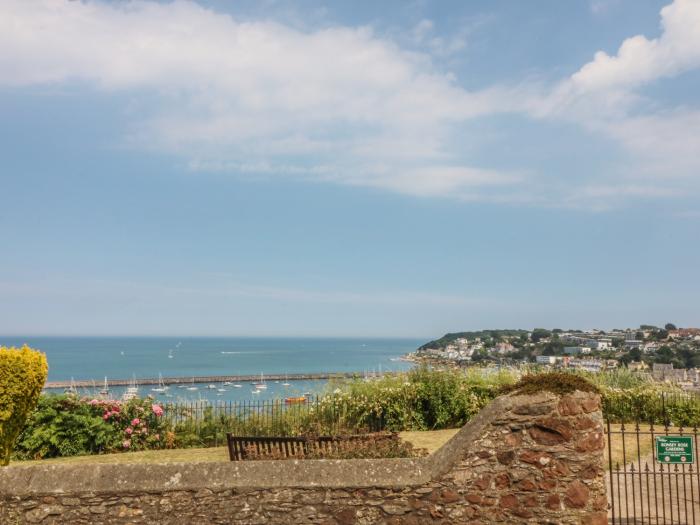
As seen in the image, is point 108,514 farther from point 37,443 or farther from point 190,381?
point 190,381

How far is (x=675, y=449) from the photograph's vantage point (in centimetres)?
767

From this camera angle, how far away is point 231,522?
593 centimetres

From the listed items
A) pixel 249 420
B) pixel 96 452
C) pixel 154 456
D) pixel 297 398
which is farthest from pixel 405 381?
pixel 96 452

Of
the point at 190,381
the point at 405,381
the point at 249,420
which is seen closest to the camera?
the point at 249,420

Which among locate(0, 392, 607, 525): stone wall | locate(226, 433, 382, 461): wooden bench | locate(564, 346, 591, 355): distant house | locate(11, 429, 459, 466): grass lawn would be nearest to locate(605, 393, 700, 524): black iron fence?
locate(0, 392, 607, 525): stone wall

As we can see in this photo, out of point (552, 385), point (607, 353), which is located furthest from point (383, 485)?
point (607, 353)

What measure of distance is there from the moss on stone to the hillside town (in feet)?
33.9

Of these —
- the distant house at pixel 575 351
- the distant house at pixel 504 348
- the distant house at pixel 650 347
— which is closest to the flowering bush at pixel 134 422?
the distant house at pixel 575 351

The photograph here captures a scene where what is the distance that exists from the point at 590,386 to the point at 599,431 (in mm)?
482

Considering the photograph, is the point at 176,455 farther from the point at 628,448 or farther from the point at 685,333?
the point at 685,333

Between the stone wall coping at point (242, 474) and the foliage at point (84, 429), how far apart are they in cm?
779

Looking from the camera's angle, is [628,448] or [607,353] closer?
[628,448]

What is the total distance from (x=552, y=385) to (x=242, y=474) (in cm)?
350

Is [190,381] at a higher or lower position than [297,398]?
lower
